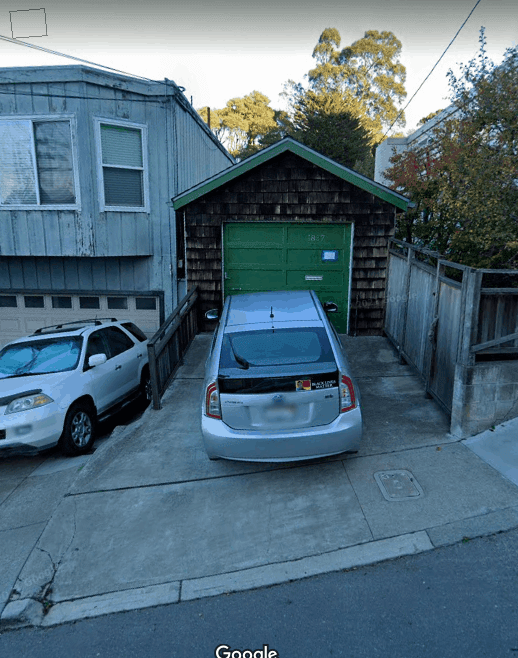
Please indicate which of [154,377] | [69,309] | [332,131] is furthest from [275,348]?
[332,131]

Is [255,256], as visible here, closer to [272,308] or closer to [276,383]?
[272,308]

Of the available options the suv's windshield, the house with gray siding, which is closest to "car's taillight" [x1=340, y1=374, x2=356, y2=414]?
the suv's windshield

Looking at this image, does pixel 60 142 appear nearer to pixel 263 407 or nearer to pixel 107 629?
pixel 263 407

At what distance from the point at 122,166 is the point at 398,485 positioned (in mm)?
8421

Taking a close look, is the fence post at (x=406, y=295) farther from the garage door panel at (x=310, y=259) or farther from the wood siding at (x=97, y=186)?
the wood siding at (x=97, y=186)

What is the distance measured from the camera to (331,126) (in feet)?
91.0

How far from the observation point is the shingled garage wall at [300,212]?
379 inches

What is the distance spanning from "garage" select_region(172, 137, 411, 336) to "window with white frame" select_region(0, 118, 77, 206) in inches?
97.4

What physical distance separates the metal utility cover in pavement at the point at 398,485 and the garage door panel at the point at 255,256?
5.69 meters

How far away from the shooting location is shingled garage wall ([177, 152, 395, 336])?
379 inches

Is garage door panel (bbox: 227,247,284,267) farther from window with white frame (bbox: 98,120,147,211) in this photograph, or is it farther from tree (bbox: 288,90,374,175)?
tree (bbox: 288,90,374,175)

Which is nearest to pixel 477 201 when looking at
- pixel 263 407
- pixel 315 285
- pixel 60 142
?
pixel 315 285

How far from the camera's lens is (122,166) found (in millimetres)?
10320

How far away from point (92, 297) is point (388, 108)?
39634 mm
